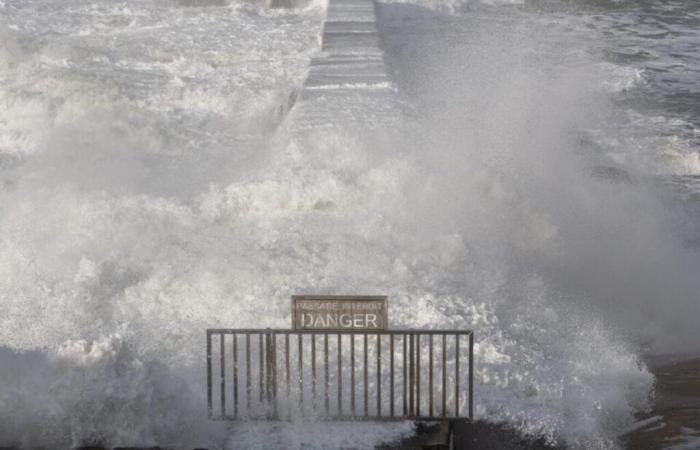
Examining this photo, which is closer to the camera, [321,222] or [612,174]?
[321,222]

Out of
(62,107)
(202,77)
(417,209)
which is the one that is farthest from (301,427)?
(202,77)

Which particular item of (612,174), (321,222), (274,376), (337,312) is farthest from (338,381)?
(612,174)

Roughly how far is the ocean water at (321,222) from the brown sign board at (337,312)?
2.57ft

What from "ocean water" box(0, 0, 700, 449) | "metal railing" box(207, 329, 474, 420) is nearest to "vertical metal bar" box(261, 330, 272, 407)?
"metal railing" box(207, 329, 474, 420)

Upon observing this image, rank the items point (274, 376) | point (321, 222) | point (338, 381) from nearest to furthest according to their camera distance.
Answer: point (274, 376)
point (338, 381)
point (321, 222)

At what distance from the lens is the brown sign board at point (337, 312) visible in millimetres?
6172

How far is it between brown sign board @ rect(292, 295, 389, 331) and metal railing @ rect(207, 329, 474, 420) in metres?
0.07

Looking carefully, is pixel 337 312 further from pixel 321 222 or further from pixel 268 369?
pixel 321 222

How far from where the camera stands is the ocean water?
23.6 feet

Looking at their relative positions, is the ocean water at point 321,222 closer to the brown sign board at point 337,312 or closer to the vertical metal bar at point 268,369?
the vertical metal bar at point 268,369

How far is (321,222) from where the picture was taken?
394 inches

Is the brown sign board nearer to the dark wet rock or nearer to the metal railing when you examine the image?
the metal railing

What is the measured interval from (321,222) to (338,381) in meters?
3.30

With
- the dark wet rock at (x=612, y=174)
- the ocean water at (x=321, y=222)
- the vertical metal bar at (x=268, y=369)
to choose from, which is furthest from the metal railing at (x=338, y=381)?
the dark wet rock at (x=612, y=174)
